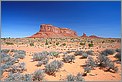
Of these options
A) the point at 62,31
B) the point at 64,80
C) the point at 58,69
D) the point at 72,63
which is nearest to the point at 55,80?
the point at 64,80

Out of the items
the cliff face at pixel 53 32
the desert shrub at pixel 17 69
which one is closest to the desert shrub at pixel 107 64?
the desert shrub at pixel 17 69

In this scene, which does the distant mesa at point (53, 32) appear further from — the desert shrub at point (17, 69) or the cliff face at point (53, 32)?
the desert shrub at point (17, 69)

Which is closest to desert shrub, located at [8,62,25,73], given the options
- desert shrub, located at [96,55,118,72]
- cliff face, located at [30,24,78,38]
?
desert shrub, located at [96,55,118,72]

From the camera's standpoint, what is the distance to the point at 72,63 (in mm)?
6688

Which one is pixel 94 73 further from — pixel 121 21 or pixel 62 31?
pixel 62 31

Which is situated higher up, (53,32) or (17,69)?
(53,32)

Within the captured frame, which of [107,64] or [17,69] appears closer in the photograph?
[17,69]

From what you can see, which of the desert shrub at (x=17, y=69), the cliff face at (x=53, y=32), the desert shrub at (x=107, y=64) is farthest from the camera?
the cliff face at (x=53, y=32)

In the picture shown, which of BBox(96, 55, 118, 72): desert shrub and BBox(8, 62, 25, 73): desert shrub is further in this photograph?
BBox(96, 55, 118, 72): desert shrub

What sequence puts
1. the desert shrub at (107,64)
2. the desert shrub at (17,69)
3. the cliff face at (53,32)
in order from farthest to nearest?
1. the cliff face at (53,32)
2. the desert shrub at (107,64)
3. the desert shrub at (17,69)

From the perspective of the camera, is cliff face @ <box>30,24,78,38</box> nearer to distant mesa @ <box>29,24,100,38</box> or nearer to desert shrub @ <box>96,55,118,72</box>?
distant mesa @ <box>29,24,100,38</box>

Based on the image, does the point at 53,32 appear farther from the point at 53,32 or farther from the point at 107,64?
the point at 107,64

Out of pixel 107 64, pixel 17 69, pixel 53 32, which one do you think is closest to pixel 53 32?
pixel 53 32

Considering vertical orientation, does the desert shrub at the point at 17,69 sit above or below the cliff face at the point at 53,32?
below
